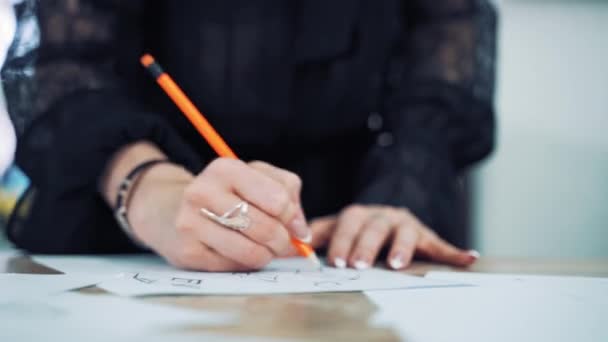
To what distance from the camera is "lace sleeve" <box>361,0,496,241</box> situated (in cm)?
64

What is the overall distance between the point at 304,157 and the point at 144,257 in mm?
260

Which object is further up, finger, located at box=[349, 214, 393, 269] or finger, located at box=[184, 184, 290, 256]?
finger, located at box=[184, 184, 290, 256]

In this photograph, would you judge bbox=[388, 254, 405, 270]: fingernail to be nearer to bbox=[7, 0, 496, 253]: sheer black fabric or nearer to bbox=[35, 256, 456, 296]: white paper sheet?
bbox=[35, 256, 456, 296]: white paper sheet

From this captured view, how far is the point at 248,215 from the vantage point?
0.38 meters

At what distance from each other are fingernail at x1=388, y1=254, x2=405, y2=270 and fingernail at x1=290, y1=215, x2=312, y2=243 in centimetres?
8

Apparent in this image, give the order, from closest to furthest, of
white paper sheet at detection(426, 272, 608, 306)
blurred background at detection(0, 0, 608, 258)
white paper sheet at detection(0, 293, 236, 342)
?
white paper sheet at detection(0, 293, 236, 342), white paper sheet at detection(426, 272, 608, 306), blurred background at detection(0, 0, 608, 258)

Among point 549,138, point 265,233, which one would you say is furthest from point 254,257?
point 549,138

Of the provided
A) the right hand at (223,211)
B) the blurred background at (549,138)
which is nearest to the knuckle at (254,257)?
the right hand at (223,211)

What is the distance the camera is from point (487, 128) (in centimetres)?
72

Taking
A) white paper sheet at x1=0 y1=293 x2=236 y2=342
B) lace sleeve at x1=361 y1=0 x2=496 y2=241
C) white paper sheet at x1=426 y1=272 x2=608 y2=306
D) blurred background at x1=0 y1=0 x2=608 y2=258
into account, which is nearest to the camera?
white paper sheet at x1=0 y1=293 x2=236 y2=342

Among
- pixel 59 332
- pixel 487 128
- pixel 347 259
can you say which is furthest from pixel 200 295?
pixel 487 128

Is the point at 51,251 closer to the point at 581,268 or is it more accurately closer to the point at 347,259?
the point at 347,259

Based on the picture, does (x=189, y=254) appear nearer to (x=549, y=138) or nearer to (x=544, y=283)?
(x=544, y=283)

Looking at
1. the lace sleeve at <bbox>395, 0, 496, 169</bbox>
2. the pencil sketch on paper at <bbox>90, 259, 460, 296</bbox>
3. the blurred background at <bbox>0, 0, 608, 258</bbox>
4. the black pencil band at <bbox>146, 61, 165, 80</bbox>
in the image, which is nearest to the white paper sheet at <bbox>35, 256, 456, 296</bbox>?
the pencil sketch on paper at <bbox>90, 259, 460, 296</bbox>
